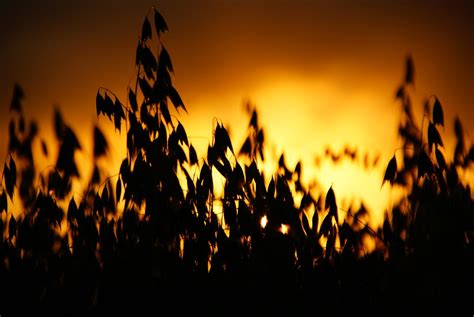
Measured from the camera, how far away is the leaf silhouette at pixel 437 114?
6.47 ft

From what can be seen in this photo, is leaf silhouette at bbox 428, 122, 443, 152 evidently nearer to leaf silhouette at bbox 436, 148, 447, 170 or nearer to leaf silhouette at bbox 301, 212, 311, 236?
leaf silhouette at bbox 436, 148, 447, 170

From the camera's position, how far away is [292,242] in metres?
1.97

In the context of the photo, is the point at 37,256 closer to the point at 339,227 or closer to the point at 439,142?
the point at 339,227

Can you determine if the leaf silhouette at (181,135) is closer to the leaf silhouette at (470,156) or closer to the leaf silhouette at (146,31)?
the leaf silhouette at (146,31)

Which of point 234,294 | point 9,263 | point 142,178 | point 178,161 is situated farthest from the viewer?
point 9,263

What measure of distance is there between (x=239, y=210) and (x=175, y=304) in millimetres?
510

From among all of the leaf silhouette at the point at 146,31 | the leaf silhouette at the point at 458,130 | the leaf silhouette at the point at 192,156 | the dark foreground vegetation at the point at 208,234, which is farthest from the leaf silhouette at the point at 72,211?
the leaf silhouette at the point at 458,130

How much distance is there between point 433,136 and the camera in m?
1.97

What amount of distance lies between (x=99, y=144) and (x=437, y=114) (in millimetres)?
1330

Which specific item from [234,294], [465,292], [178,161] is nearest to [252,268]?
[234,294]

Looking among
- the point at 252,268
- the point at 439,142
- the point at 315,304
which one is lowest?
the point at 315,304

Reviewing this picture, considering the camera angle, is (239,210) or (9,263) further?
(9,263)

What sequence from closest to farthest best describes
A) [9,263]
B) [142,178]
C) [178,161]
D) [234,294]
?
[142,178]
[178,161]
[234,294]
[9,263]

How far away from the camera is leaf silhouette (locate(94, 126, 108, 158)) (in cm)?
193
